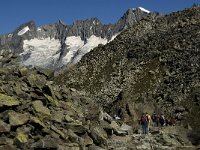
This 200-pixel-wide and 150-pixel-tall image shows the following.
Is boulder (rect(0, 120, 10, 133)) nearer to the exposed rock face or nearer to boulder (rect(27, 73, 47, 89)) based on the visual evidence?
the exposed rock face

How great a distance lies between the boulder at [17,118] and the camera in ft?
138

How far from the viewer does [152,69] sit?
115 m

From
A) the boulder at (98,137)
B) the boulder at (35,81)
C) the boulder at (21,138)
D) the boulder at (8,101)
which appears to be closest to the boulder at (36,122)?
the boulder at (21,138)

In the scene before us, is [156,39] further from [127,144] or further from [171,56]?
[127,144]

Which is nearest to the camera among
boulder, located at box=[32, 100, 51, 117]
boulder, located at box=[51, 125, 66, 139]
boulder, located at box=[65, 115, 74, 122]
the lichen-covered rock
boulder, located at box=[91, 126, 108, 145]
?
the lichen-covered rock

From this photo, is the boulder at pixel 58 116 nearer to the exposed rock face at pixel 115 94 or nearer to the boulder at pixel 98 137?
the exposed rock face at pixel 115 94

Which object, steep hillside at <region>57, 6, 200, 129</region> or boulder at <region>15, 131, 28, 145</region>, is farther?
steep hillside at <region>57, 6, 200, 129</region>

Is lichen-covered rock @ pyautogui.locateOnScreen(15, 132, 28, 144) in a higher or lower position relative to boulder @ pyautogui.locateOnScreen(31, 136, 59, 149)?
higher

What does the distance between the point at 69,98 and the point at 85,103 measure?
4148 millimetres

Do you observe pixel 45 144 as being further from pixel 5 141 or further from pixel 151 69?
pixel 151 69

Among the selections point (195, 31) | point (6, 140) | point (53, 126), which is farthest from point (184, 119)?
point (6, 140)

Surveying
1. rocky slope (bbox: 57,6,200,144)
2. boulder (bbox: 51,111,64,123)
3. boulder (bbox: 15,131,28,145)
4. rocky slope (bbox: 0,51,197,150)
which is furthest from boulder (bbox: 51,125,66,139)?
rocky slope (bbox: 57,6,200,144)

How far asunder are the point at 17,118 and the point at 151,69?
2947 inches

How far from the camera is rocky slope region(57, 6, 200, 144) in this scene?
10006 cm
